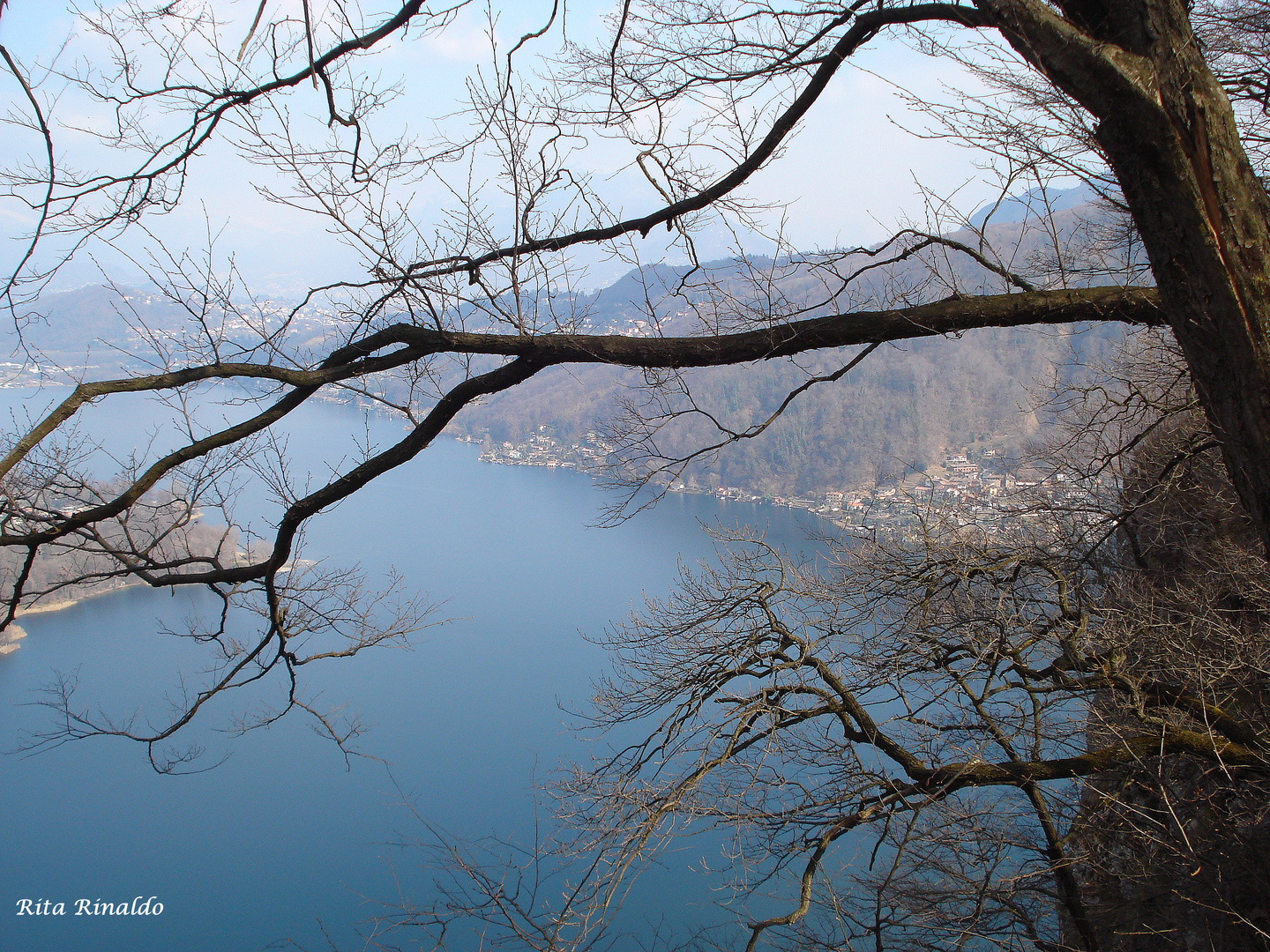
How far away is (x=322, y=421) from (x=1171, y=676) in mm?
45497

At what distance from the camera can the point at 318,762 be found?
15.7 m

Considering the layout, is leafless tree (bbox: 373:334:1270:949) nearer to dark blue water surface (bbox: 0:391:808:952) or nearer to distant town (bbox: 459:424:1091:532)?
distant town (bbox: 459:424:1091:532)

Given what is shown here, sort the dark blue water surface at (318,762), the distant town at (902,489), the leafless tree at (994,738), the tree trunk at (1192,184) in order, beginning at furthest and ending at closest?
the dark blue water surface at (318,762), the distant town at (902,489), the leafless tree at (994,738), the tree trunk at (1192,184)

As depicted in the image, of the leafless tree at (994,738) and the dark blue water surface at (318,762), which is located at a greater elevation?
the leafless tree at (994,738)

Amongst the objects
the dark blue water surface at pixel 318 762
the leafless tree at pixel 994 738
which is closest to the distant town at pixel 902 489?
the leafless tree at pixel 994 738

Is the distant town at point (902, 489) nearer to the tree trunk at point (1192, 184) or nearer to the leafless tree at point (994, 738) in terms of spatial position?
the leafless tree at point (994, 738)

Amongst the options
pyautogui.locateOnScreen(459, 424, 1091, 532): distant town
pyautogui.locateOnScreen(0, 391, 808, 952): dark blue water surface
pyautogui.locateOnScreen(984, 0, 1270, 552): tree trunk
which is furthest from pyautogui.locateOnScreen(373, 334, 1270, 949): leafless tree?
pyautogui.locateOnScreen(0, 391, 808, 952): dark blue water surface

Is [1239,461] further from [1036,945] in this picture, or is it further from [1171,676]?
[1036,945]

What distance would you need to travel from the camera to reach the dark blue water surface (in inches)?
457

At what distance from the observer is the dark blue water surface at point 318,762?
11617 mm

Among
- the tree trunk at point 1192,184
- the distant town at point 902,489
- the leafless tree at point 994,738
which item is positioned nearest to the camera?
the tree trunk at point 1192,184

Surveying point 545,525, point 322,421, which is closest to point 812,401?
point 545,525

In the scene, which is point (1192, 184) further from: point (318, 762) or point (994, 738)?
point (318, 762)

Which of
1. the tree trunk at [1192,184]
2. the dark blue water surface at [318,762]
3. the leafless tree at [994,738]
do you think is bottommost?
the dark blue water surface at [318,762]
